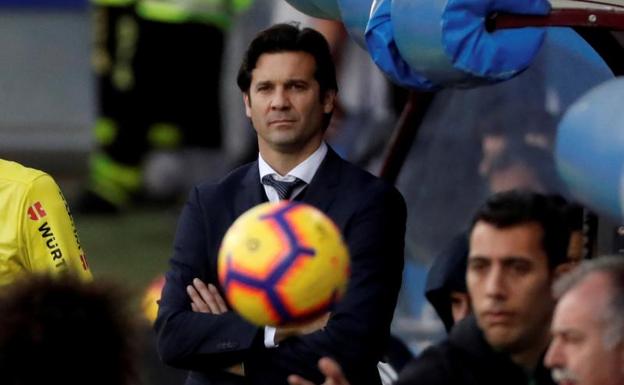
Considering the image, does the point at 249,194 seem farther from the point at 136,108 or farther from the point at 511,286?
the point at 136,108

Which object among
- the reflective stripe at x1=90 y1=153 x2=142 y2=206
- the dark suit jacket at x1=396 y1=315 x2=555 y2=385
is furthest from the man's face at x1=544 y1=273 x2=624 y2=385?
the reflective stripe at x1=90 y1=153 x2=142 y2=206

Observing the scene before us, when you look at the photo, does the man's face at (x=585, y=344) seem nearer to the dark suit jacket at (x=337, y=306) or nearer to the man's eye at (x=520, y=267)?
the man's eye at (x=520, y=267)

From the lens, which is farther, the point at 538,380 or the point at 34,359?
the point at 538,380

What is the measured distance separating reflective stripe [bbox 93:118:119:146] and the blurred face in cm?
985

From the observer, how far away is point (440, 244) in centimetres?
872

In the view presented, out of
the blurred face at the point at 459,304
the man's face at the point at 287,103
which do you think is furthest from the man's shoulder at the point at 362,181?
the blurred face at the point at 459,304

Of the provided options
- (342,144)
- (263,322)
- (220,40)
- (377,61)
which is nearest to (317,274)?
(263,322)

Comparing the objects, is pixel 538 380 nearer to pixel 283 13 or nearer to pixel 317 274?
pixel 317 274

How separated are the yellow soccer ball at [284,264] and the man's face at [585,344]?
50cm

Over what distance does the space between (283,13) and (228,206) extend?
570 centimetres

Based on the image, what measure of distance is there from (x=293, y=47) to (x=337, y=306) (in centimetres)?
75

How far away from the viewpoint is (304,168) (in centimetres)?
571

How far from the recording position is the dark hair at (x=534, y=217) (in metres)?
5.14

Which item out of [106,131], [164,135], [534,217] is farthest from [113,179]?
[534,217]
